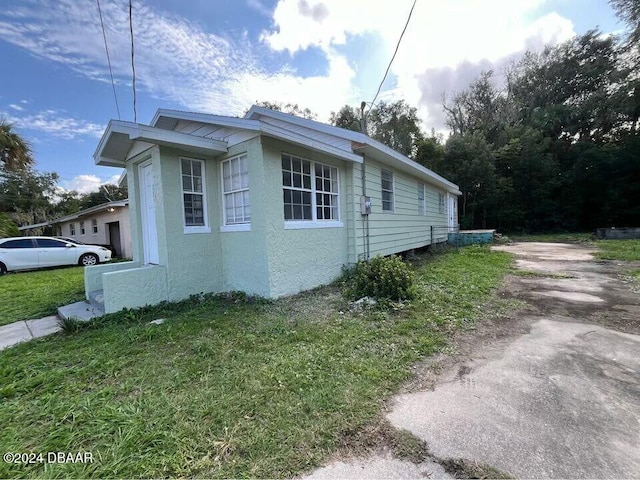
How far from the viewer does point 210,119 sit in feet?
18.0

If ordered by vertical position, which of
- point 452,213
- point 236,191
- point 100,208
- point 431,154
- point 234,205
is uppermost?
point 431,154

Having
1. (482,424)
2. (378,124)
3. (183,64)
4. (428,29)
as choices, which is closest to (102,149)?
(183,64)

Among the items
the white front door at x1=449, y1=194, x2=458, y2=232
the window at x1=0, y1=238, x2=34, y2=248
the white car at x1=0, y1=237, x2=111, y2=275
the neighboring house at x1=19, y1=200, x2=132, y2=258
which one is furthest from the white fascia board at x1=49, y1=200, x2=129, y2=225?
the white front door at x1=449, y1=194, x2=458, y2=232

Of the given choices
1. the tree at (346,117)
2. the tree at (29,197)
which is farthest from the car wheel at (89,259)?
the tree at (346,117)

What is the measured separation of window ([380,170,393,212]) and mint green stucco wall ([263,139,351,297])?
6.20 feet

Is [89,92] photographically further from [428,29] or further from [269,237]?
[428,29]

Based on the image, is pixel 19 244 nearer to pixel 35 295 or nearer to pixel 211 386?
pixel 35 295

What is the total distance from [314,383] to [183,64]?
311 inches

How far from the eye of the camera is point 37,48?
21.2ft

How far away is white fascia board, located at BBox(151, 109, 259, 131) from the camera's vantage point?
16.0ft

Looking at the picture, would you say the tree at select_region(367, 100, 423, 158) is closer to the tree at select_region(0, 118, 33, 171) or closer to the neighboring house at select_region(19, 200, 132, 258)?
the neighboring house at select_region(19, 200, 132, 258)

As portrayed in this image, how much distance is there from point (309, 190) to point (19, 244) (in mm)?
11519

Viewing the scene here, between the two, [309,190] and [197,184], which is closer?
[197,184]

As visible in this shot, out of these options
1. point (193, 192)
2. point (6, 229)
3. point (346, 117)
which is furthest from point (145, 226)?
point (346, 117)
